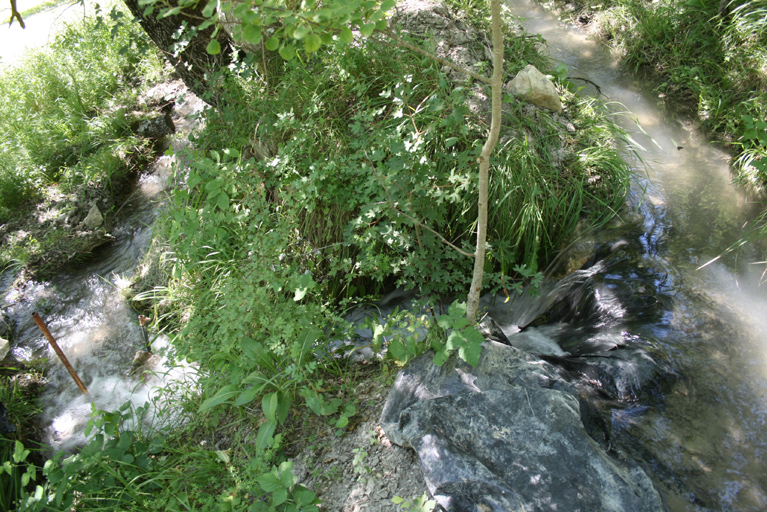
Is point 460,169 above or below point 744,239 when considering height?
above

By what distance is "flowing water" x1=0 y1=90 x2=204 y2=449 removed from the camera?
10.9 ft

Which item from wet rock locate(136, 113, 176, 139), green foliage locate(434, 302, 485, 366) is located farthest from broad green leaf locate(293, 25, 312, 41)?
wet rock locate(136, 113, 176, 139)

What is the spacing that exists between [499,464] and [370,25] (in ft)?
5.47

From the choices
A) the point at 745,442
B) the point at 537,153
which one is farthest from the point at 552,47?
the point at 745,442

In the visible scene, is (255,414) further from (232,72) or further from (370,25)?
(232,72)

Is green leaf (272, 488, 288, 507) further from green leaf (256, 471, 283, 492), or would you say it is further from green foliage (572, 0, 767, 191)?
green foliage (572, 0, 767, 191)

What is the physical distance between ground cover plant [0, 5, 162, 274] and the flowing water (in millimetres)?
245

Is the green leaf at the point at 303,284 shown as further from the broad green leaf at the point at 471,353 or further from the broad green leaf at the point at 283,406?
the broad green leaf at the point at 471,353

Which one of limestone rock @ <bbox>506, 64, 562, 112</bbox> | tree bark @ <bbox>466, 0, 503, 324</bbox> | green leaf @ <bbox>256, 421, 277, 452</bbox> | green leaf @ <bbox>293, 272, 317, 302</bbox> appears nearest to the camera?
tree bark @ <bbox>466, 0, 503, 324</bbox>

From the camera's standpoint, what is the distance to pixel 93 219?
4398 millimetres

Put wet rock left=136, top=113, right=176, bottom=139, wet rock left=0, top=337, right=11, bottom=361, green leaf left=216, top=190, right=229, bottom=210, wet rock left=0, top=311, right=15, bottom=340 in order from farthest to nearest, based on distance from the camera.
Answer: wet rock left=136, top=113, right=176, bottom=139 → wet rock left=0, top=311, right=15, bottom=340 → wet rock left=0, top=337, right=11, bottom=361 → green leaf left=216, top=190, right=229, bottom=210

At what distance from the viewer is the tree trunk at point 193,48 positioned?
345cm

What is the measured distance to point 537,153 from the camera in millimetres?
3398

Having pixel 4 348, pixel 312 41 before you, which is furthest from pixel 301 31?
pixel 4 348
